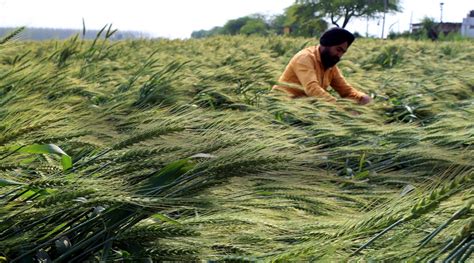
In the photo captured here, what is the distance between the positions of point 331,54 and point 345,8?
47.7 metres

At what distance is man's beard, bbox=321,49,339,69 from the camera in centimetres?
508

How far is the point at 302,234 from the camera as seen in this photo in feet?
5.07

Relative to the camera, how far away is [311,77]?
→ 4.78 m

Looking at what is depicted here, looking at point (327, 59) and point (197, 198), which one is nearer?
point (197, 198)

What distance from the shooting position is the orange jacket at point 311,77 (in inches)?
187

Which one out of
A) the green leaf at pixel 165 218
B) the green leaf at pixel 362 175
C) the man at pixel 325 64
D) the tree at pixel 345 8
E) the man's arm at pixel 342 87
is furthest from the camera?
the tree at pixel 345 8

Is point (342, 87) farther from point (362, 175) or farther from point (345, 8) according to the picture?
point (345, 8)

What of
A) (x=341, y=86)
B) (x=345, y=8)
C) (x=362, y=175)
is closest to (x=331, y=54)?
(x=341, y=86)

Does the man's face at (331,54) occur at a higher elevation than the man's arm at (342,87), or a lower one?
higher

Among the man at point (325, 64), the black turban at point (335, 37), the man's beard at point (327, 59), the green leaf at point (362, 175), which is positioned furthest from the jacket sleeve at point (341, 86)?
the green leaf at point (362, 175)

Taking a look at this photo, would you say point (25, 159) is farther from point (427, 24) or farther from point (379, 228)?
point (427, 24)

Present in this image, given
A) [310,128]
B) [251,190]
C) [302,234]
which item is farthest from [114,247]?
[310,128]

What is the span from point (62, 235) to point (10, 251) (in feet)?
0.38

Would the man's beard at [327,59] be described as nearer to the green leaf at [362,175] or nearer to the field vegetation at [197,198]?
the green leaf at [362,175]
